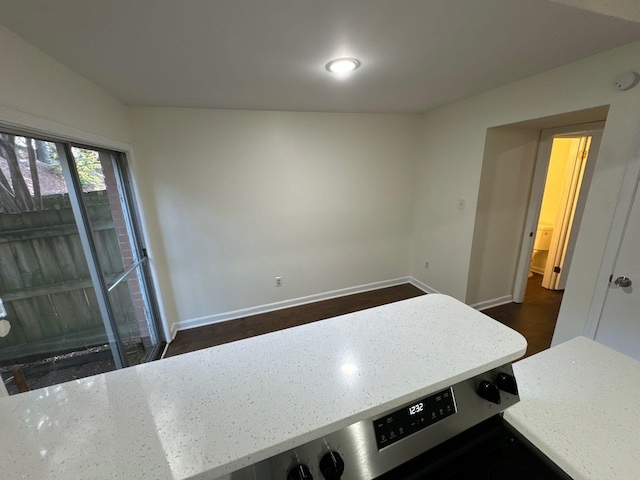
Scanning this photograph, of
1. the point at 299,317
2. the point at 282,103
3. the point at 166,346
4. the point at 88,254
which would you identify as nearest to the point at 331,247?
the point at 299,317

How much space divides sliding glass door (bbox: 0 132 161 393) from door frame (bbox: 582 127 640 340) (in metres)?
3.38

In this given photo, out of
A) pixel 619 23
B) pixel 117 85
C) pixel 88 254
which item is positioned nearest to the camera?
pixel 619 23

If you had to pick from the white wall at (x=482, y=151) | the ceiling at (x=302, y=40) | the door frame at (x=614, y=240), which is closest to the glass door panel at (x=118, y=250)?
the ceiling at (x=302, y=40)

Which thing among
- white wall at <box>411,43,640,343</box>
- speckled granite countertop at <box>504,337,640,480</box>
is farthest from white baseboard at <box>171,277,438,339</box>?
speckled granite countertop at <box>504,337,640,480</box>

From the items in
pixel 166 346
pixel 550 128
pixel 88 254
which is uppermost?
pixel 550 128

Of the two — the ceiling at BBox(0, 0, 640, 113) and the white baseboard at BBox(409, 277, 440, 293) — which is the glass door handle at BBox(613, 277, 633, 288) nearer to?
the ceiling at BBox(0, 0, 640, 113)

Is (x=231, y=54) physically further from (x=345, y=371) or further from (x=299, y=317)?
(x=299, y=317)

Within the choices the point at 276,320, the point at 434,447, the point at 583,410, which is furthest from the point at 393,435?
the point at 276,320

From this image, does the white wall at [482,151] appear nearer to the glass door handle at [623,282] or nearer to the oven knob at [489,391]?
the glass door handle at [623,282]

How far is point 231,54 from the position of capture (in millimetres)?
1410

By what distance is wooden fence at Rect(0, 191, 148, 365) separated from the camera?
1.19 metres

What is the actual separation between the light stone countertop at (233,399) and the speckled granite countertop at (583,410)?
0.23m

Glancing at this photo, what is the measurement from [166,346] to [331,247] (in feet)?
6.86

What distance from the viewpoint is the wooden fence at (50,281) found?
1187mm
